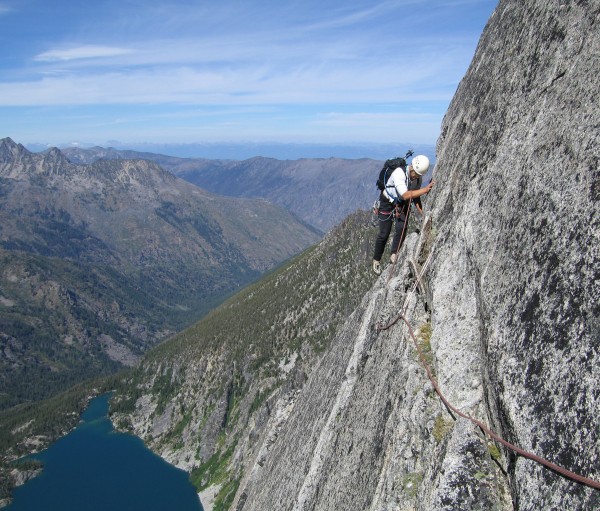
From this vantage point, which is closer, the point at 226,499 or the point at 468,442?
the point at 468,442

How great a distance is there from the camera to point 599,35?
453 inches

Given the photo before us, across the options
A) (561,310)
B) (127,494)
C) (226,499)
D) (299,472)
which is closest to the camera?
(561,310)

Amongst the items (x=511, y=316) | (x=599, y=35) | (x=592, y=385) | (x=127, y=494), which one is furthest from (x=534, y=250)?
(x=127, y=494)

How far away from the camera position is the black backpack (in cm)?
2006

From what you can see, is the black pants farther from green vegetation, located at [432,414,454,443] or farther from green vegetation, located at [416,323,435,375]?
green vegetation, located at [432,414,454,443]

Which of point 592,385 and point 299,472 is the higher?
point 592,385

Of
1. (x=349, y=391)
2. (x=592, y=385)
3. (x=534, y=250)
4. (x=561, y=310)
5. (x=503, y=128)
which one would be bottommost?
(x=349, y=391)

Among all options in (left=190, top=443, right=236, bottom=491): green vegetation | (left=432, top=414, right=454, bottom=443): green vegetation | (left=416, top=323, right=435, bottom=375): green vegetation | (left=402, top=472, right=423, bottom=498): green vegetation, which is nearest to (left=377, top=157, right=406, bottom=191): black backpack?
(left=416, top=323, right=435, bottom=375): green vegetation

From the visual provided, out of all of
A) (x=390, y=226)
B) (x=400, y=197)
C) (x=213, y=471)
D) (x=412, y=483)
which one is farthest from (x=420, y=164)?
(x=213, y=471)

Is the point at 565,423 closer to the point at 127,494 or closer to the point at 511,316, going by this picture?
the point at 511,316

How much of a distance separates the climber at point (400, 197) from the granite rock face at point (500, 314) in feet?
3.36

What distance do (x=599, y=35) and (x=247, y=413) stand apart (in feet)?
616

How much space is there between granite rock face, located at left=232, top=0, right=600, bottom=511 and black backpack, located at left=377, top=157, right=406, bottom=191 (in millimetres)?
1920

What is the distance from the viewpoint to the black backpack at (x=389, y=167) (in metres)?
20.1
